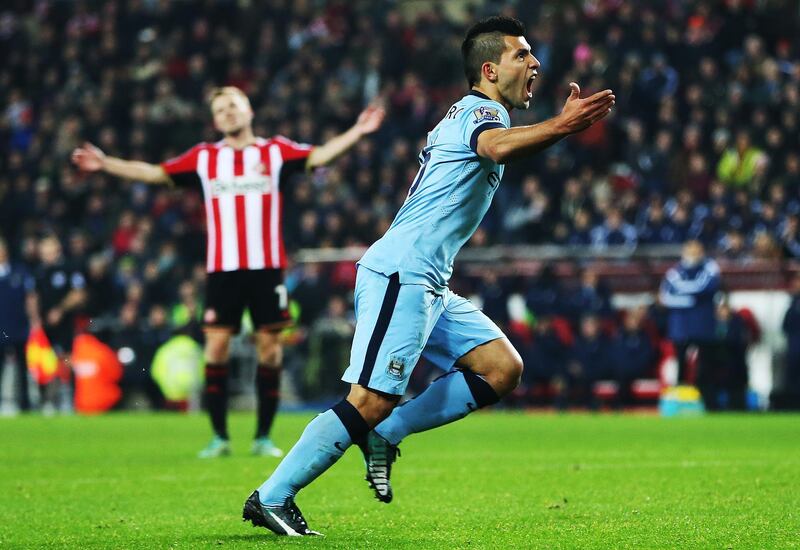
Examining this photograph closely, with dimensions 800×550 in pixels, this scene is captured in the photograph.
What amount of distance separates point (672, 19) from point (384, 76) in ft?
15.2

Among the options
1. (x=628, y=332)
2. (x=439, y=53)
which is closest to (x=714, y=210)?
(x=628, y=332)

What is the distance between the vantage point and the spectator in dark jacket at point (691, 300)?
1541 centimetres

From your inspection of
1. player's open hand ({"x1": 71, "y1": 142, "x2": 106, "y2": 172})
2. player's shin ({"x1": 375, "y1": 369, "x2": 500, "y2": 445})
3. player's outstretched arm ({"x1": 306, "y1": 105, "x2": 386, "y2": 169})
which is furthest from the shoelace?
player's open hand ({"x1": 71, "y1": 142, "x2": 106, "y2": 172})

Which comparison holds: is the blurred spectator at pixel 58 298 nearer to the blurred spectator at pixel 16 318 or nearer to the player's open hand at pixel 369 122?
the blurred spectator at pixel 16 318

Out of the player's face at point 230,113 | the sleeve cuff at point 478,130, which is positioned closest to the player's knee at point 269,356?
the player's face at point 230,113

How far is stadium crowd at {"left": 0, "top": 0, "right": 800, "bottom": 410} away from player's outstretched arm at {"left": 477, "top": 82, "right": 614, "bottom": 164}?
11858 millimetres

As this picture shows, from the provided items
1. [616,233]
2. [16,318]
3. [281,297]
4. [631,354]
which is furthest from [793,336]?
[16,318]

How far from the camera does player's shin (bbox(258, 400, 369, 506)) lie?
17.6ft

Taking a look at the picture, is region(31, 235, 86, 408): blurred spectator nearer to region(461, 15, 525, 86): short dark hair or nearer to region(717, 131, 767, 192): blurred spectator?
region(717, 131, 767, 192): blurred spectator

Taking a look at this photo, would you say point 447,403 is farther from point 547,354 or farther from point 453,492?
point 547,354

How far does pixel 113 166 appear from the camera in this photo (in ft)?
31.1

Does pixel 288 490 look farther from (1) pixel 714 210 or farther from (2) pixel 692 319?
(1) pixel 714 210

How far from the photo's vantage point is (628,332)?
54.9 feet

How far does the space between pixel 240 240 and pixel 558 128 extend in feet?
16.7
